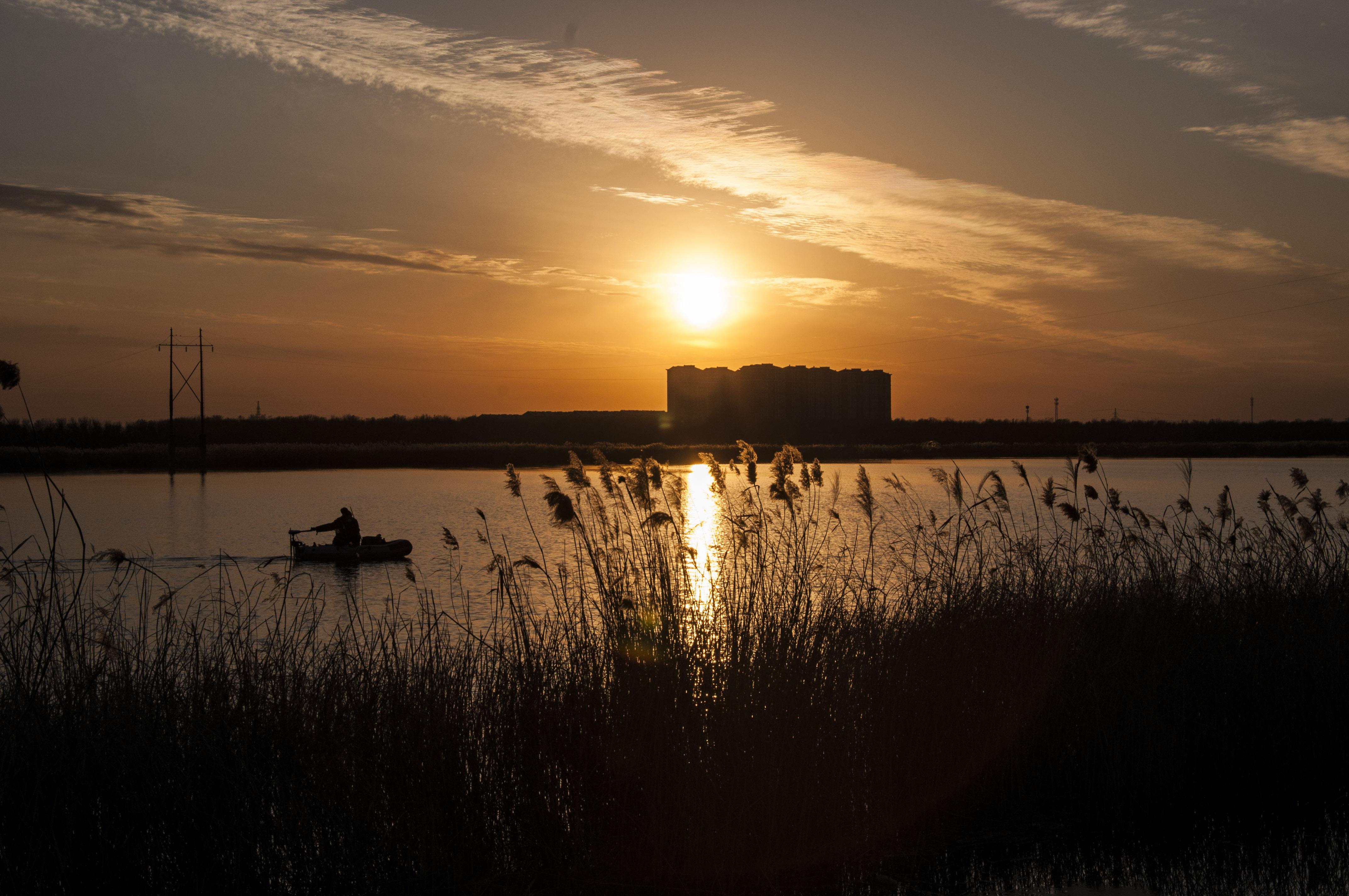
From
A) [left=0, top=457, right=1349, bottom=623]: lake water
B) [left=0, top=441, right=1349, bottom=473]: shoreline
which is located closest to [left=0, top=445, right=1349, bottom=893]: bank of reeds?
[left=0, top=457, right=1349, bottom=623]: lake water

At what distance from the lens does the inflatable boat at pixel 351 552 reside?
27016 millimetres

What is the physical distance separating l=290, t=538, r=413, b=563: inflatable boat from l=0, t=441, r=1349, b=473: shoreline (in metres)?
49.8

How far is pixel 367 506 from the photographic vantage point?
58125 mm

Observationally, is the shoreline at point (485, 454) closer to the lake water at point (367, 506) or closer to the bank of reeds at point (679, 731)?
the lake water at point (367, 506)

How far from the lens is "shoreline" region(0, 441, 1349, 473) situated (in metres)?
90.2

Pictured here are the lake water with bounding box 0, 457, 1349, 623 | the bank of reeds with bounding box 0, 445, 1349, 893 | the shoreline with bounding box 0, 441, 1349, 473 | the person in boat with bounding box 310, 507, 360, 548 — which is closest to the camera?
the bank of reeds with bounding box 0, 445, 1349, 893

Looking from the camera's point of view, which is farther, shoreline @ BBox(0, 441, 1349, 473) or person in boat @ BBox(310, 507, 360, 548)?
shoreline @ BBox(0, 441, 1349, 473)

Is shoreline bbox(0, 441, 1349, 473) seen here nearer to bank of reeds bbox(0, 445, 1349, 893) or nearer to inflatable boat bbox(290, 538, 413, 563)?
inflatable boat bbox(290, 538, 413, 563)

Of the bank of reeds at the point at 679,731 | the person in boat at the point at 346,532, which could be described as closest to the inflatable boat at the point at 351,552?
the person in boat at the point at 346,532

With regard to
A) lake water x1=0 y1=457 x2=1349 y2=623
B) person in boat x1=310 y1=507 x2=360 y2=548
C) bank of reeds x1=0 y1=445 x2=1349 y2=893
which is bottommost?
lake water x1=0 y1=457 x2=1349 y2=623

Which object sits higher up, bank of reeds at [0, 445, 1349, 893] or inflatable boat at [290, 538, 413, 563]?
bank of reeds at [0, 445, 1349, 893]

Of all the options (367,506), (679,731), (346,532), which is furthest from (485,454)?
(679,731)

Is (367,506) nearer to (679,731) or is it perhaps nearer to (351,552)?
(351,552)

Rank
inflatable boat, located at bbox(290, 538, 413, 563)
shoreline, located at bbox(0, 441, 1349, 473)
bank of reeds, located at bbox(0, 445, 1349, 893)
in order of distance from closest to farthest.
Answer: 1. bank of reeds, located at bbox(0, 445, 1349, 893)
2. inflatable boat, located at bbox(290, 538, 413, 563)
3. shoreline, located at bbox(0, 441, 1349, 473)
